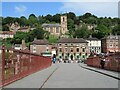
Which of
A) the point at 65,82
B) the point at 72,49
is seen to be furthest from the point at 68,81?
the point at 72,49

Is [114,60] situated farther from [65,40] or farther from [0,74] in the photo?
[65,40]

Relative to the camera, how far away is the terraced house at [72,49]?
18325cm

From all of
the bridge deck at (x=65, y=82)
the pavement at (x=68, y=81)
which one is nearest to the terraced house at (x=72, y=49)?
the pavement at (x=68, y=81)

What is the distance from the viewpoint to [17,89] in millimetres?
14266

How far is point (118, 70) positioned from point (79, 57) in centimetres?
15039

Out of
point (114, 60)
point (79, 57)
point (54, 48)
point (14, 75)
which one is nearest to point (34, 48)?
point (54, 48)

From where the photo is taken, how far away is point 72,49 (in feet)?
611

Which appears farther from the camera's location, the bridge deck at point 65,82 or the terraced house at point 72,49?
the terraced house at point 72,49

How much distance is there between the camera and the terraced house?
7215 inches

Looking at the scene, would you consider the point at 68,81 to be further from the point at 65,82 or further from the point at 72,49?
the point at 72,49

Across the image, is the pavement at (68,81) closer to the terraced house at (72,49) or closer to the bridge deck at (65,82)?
the bridge deck at (65,82)

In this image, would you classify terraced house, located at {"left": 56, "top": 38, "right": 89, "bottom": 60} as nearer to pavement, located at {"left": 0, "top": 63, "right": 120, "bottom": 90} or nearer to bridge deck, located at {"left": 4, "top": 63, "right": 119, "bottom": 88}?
pavement, located at {"left": 0, "top": 63, "right": 120, "bottom": 90}

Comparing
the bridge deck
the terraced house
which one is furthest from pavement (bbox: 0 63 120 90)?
the terraced house

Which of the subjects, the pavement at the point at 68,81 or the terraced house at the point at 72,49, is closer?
the pavement at the point at 68,81
